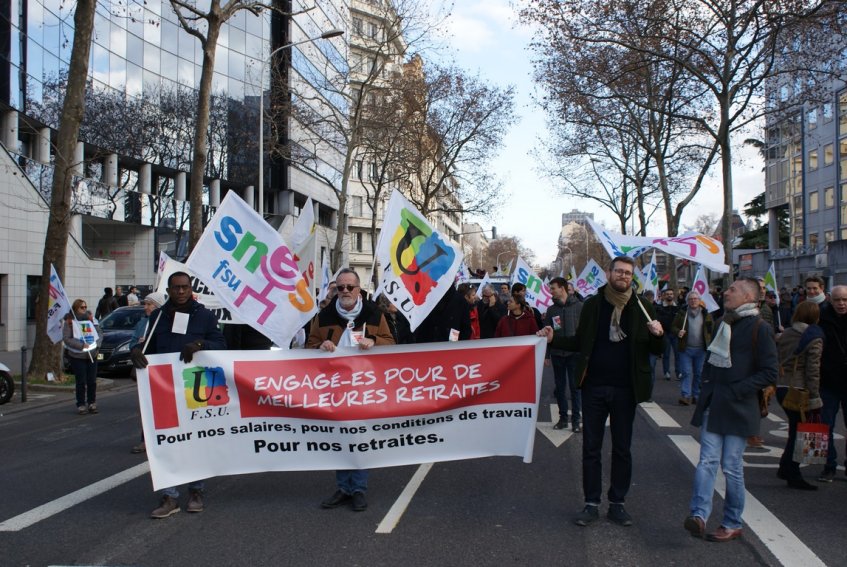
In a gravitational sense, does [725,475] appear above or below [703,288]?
below

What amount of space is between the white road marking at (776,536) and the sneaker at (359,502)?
9.45ft

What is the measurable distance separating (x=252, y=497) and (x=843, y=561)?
14.5 feet

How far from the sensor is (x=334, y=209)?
191 ft

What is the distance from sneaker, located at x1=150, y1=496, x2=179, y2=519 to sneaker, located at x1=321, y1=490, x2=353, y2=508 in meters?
1.15

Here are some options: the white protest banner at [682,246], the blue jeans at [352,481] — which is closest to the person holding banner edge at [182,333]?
the blue jeans at [352,481]

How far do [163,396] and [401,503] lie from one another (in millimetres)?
2082

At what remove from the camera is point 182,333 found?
6.21 metres

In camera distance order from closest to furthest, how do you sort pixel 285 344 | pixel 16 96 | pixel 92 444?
pixel 285 344, pixel 92 444, pixel 16 96

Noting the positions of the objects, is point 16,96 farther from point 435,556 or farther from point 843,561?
point 843,561

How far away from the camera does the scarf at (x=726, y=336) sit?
545cm

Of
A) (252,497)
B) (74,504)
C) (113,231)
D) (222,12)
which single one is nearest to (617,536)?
(252,497)

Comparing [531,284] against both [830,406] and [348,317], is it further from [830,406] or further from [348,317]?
[348,317]

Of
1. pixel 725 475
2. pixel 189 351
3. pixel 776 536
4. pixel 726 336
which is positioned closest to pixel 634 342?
pixel 726 336

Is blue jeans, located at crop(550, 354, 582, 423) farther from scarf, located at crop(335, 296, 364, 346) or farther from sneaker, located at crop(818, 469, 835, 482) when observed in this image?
scarf, located at crop(335, 296, 364, 346)
